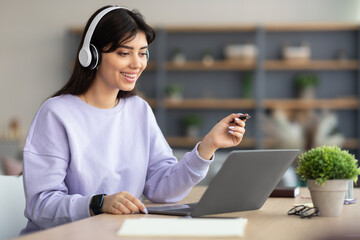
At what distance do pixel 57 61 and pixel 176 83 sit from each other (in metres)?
1.51

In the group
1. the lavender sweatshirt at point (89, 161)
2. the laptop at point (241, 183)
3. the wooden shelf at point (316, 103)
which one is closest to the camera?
the laptop at point (241, 183)

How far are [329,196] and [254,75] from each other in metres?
5.52

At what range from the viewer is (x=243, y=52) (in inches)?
264

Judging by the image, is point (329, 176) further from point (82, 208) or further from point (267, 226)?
point (82, 208)

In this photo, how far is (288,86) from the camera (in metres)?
6.89

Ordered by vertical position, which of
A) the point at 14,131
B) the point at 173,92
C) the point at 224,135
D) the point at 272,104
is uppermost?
the point at 224,135

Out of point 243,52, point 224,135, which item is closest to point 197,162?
point 224,135

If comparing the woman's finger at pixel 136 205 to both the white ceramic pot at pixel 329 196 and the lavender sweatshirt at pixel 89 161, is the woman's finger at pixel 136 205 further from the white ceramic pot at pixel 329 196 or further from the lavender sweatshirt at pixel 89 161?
the white ceramic pot at pixel 329 196

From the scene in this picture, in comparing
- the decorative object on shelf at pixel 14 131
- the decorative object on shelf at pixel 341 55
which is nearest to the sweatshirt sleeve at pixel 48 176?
the decorative object on shelf at pixel 341 55

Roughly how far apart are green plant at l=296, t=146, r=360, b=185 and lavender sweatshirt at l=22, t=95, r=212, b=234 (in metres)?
0.37

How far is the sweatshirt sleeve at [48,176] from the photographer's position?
4.92 ft

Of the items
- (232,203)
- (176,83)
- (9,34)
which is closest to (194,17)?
(176,83)

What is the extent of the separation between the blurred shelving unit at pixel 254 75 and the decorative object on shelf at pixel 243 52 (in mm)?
45

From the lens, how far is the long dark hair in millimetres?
1754
